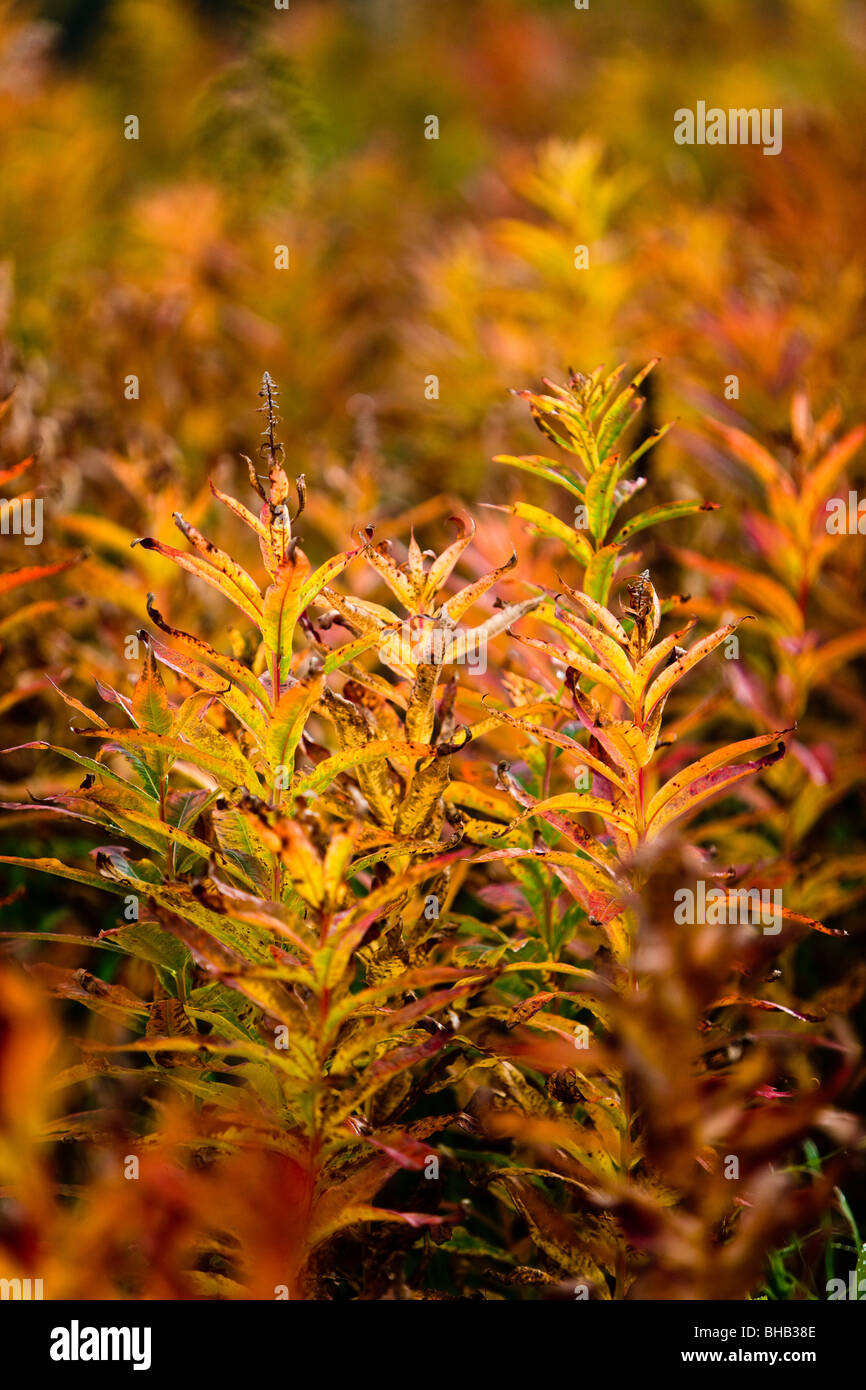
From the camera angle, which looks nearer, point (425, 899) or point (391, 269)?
point (425, 899)

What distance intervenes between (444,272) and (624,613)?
2.71 metres

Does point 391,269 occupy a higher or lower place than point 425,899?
higher

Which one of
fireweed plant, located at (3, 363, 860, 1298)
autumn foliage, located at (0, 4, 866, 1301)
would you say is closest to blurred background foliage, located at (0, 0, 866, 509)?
autumn foliage, located at (0, 4, 866, 1301)

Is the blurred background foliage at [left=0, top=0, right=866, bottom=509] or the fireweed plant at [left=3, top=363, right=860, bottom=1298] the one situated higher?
the blurred background foliage at [left=0, top=0, right=866, bottom=509]

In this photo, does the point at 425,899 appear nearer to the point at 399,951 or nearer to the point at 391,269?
the point at 399,951

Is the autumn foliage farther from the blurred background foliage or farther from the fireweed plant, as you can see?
the blurred background foliage

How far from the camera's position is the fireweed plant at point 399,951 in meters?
0.97

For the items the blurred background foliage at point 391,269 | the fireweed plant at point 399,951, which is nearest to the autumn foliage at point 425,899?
the fireweed plant at point 399,951

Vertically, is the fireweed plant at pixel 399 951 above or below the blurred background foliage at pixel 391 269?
below

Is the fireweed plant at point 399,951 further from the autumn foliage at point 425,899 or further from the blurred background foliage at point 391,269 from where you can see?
the blurred background foliage at point 391,269

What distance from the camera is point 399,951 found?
3.81 ft

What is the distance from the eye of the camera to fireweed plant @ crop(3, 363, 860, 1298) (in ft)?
3.17

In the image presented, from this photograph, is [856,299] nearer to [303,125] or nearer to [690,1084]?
[303,125]

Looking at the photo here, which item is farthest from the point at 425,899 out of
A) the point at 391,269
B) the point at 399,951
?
the point at 391,269
